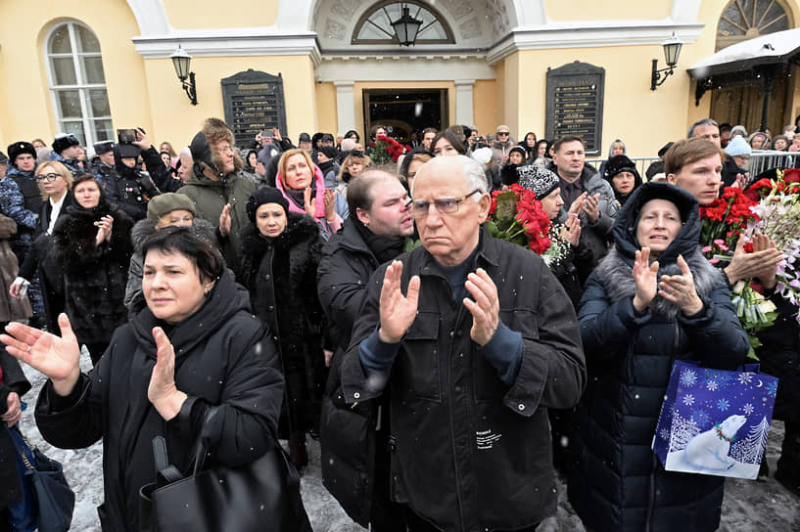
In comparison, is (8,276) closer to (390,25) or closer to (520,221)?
(520,221)

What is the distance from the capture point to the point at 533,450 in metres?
1.79

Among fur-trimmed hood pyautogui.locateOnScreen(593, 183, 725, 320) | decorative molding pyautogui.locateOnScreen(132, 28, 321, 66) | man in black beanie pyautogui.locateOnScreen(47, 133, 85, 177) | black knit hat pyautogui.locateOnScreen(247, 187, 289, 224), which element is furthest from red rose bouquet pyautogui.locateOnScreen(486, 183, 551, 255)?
decorative molding pyautogui.locateOnScreen(132, 28, 321, 66)

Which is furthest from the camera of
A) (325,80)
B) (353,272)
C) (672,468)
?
(325,80)

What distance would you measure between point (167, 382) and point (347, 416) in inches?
28.8

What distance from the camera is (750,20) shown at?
12.6 m

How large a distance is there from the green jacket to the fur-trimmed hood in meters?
2.89

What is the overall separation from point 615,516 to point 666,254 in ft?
4.02

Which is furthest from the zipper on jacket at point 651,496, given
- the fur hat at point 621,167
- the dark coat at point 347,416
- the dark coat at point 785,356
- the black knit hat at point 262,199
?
the fur hat at point 621,167

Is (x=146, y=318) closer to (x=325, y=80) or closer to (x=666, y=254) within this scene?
(x=666, y=254)

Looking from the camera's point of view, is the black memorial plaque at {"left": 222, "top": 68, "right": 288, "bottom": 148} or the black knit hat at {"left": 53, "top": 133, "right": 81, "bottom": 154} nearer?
the black knit hat at {"left": 53, "top": 133, "right": 81, "bottom": 154}

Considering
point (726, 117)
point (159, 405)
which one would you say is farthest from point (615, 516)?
point (726, 117)

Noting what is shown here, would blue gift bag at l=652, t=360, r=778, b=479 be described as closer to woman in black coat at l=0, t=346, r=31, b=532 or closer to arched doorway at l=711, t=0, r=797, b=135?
woman in black coat at l=0, t=346, r=31, b=532

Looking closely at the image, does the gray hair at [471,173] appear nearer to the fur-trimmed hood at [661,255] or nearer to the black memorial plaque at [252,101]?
the fur-trimmed hood at [661,255]

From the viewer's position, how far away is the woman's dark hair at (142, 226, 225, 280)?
6.60ft
